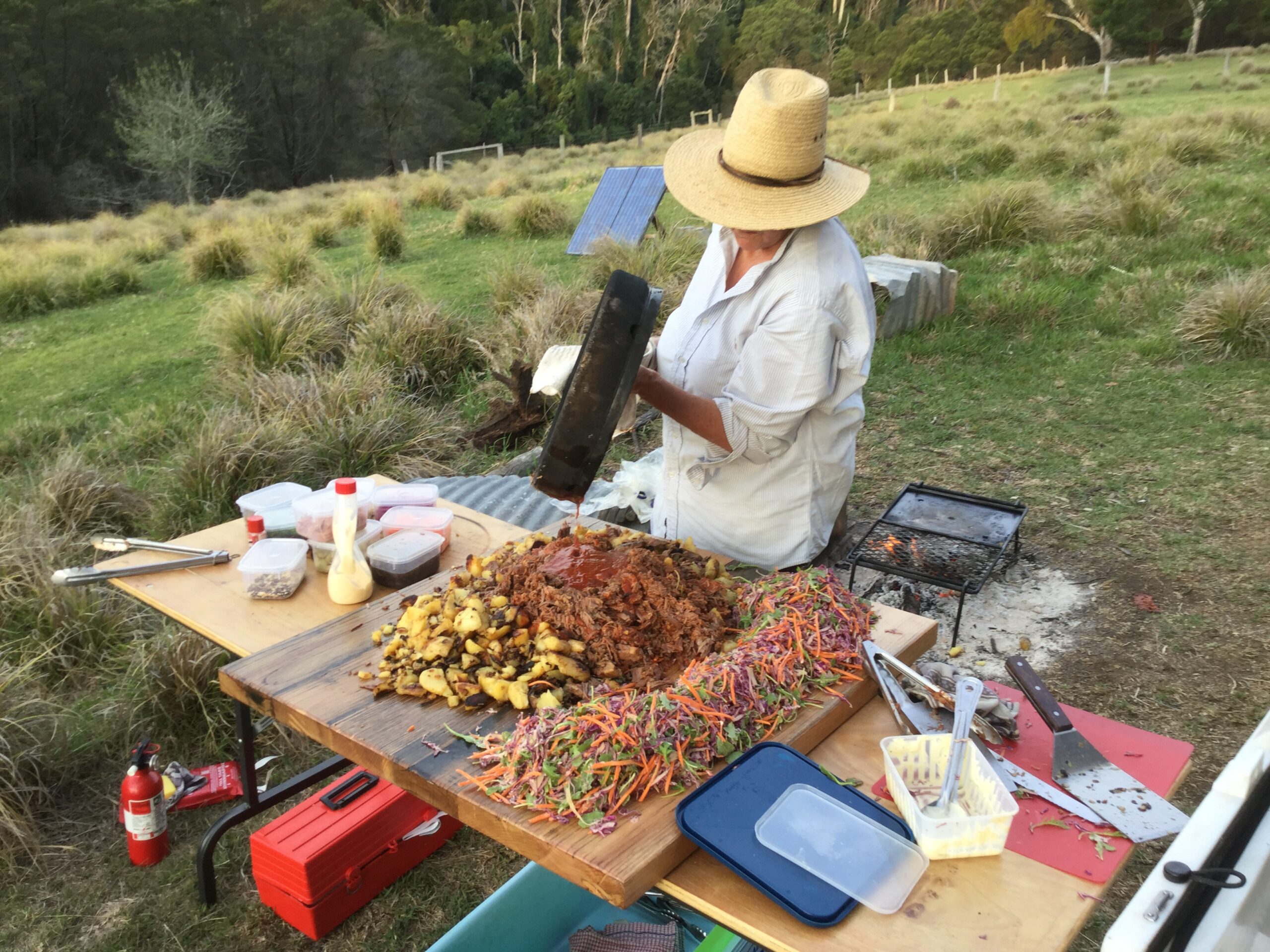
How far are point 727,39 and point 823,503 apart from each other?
4955cm

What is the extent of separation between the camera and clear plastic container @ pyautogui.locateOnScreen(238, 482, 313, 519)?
9.18 feet

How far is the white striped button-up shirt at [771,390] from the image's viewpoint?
251cm

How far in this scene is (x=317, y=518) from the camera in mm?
2562

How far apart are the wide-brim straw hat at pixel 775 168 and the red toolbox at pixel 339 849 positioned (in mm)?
1975

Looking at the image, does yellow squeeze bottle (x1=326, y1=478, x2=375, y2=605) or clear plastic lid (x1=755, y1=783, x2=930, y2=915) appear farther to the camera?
yellow squeeze bottle (x1=326, y1=478, x2=375, y2=605)

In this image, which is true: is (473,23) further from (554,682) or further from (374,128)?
(554,682)

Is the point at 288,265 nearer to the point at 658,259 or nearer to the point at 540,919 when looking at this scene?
the point at 658,259

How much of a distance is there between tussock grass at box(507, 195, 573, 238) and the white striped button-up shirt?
1037 centimetres

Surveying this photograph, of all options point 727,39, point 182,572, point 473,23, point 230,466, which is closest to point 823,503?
point 182,572

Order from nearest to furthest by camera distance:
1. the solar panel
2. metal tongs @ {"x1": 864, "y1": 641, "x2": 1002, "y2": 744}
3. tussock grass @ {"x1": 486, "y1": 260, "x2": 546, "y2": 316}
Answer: metal tongs @ {"x1": 864, "y1": 641, "x2": 1002, "y2": 744} < tussock grass @ {"x1": 486, "y1": 260, "x2": 546, "y2": 316} < the solar panel

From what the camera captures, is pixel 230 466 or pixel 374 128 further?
pixel 374 128

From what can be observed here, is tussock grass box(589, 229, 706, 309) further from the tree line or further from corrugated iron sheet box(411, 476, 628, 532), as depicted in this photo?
the tree line

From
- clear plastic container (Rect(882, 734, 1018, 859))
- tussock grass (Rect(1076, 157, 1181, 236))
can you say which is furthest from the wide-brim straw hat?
tussock grass (Rect(1076, 157, 1181, 236))

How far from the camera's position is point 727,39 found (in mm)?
46688
